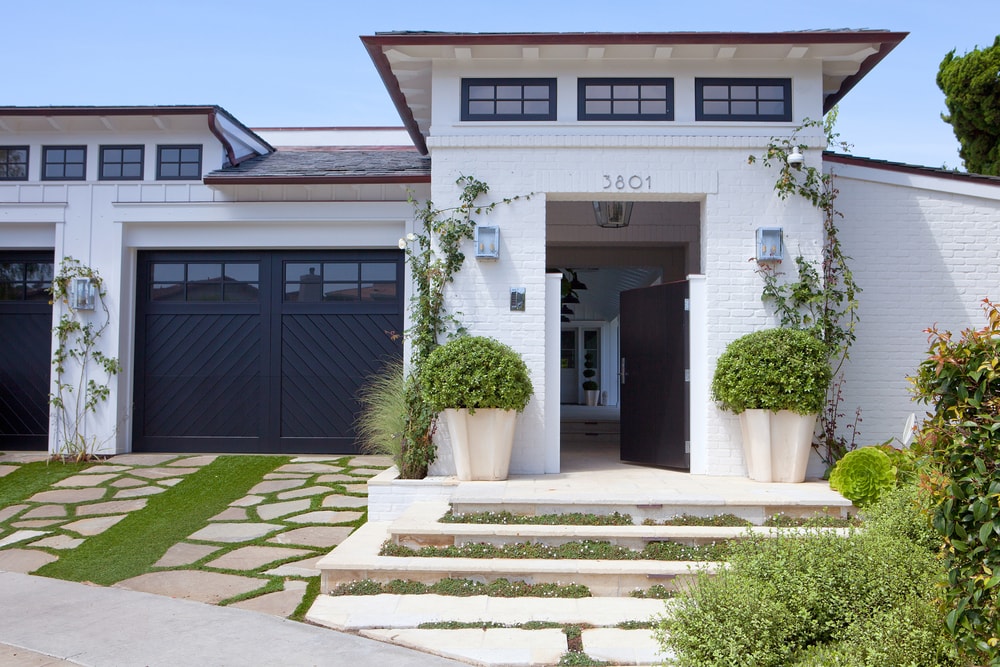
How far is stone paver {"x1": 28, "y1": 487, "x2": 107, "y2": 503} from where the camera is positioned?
7.69 m

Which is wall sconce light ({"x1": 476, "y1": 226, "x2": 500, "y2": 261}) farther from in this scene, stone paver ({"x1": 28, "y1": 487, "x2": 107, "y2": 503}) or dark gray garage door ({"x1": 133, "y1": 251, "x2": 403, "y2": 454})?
stone paver ({"x1": 28, "y1": 487, "x2": 107, "y2": 503})

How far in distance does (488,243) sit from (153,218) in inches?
186

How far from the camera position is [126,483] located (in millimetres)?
8250

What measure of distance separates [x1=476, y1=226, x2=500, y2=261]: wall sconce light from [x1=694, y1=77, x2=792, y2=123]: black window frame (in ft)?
7.48

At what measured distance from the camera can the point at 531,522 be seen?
5922 mm

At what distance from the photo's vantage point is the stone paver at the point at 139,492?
7.78m

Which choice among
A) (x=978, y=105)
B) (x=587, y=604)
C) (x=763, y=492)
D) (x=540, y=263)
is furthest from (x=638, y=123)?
(x=978, y=105)

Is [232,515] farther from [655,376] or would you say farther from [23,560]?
[655,376]

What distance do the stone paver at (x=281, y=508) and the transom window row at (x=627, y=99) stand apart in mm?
4017

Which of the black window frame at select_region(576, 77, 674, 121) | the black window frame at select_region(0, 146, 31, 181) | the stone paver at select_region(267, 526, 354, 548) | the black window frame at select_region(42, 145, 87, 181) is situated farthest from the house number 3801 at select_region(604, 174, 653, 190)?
the black window frame at select_region(0, 146, 31, 181)

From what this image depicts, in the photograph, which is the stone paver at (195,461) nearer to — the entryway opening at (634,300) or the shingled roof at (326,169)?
the shingled roof at (326,169)

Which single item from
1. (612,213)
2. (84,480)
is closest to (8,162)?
(84,480)

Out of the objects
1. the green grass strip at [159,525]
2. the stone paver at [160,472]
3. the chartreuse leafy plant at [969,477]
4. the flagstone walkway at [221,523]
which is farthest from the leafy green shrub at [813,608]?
the stone paver at [160,472]

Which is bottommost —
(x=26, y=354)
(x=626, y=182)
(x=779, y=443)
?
(x=779, y=443)
